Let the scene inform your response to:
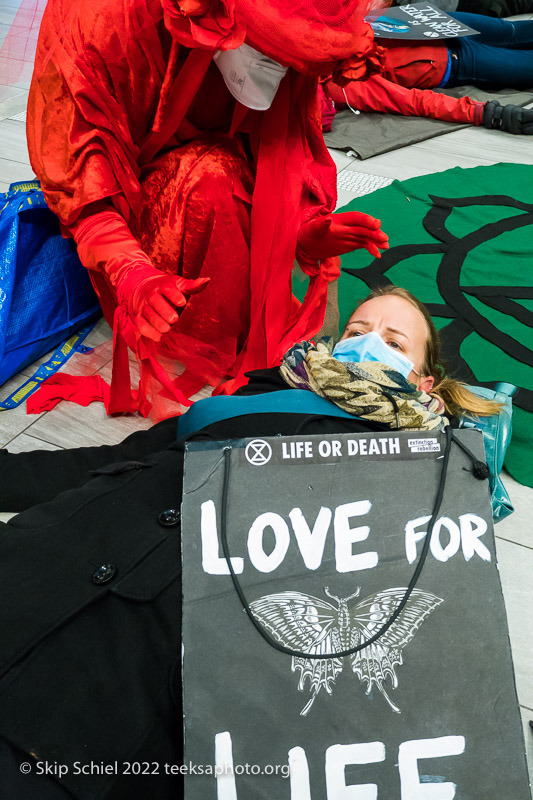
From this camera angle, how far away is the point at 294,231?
55.4 inches

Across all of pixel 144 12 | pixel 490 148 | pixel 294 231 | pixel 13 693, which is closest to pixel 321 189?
pixel 294 231

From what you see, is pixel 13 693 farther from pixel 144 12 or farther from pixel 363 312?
pixel 144 12

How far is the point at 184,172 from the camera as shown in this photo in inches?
53.8

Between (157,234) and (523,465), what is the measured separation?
0.85 meters

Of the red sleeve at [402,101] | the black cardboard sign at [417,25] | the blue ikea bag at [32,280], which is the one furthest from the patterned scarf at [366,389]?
the black cardboard sign at [417,25]

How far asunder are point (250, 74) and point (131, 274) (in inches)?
15.1

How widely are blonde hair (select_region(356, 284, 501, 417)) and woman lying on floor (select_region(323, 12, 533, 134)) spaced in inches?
62.6

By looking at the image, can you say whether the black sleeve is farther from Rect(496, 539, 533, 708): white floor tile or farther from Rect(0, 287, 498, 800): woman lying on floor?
Rect(496, 539, 533, 708): white floor tile

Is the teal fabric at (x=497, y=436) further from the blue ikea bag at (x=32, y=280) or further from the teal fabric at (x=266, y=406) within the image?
the blue ikea bag at (x=32, y=280)

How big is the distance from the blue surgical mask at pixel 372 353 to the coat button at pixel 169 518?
0.44 m

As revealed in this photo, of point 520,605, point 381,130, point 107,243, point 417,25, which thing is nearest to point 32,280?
point 107,243

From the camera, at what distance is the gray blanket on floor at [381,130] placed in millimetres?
2594

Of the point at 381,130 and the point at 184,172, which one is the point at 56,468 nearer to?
the point at 184,172

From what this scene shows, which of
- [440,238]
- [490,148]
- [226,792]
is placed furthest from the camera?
[490,148]
